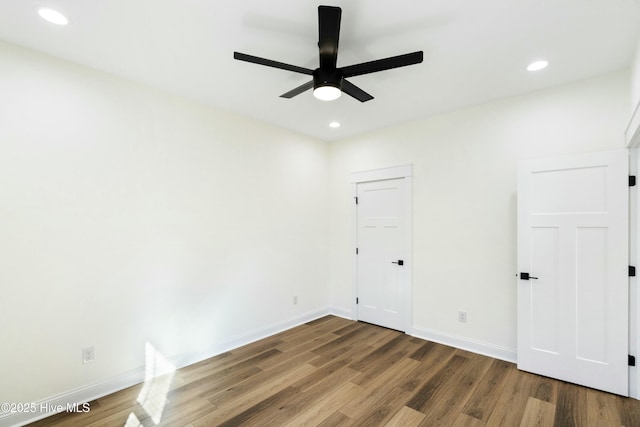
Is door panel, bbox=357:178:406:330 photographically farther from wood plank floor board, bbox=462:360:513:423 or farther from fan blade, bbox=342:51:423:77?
fan blade, bbox=342:51:423:77

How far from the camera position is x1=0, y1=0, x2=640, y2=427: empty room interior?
212cm

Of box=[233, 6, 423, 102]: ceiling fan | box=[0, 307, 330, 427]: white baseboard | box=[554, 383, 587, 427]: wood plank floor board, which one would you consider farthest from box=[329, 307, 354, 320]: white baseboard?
box=[233, 6, 423, 102]: ceiling fan

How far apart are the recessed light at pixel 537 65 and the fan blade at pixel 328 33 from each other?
5.96ft

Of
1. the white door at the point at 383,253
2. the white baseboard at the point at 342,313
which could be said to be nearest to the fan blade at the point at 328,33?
the white door at the point at 383,253

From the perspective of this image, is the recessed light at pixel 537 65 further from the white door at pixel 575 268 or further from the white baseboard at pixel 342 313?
the white baseboard at pixel 342 313

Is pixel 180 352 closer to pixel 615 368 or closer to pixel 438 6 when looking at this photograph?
pixel 438 6

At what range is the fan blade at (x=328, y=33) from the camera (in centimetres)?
165

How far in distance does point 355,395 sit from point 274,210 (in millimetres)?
2421

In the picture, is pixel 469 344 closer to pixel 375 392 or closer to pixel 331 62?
pixel 375 392

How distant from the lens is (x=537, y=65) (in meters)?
2.51

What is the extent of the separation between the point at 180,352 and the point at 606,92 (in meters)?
4.86

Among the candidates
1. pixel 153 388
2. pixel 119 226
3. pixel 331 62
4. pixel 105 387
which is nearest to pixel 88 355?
pixel 105 387

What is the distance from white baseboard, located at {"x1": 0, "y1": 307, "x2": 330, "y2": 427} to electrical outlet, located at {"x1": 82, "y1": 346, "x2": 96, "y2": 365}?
0.21m

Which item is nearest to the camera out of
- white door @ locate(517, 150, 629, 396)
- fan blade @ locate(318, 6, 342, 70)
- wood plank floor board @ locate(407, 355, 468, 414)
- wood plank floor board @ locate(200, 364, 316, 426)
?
fan blade @ locate(318, 6, 342, 70)
